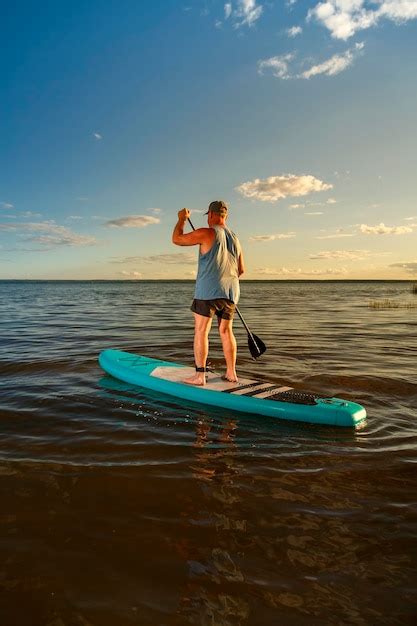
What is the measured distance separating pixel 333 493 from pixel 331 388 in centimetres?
314

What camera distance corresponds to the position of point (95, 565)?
2199mm

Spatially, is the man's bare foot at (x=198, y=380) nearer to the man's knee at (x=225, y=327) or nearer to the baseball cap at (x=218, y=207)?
the man's knee at (x=225, y=327)

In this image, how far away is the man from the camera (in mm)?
5301

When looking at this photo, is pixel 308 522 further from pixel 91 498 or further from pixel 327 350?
pixel 327 350

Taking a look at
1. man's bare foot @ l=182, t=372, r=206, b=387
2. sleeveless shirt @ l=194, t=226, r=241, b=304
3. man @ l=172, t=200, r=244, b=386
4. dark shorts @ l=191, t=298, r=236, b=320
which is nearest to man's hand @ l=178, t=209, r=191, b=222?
man @ l=172, t=200, r=244, b=386

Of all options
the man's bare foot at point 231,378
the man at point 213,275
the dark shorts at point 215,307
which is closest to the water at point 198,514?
the man's bare foot at point 231,378

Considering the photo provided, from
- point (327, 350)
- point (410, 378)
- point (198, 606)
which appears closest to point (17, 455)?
point (198, 606)

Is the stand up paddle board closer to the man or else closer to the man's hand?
the man

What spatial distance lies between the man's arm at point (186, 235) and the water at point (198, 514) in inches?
84.0

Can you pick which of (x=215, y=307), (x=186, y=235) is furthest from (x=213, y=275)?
(x=186, y=235)

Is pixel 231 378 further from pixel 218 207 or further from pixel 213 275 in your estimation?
pixel 218 207

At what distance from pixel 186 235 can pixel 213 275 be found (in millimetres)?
646

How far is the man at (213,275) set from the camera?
530 centimetres

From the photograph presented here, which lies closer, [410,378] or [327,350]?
[410,378]
